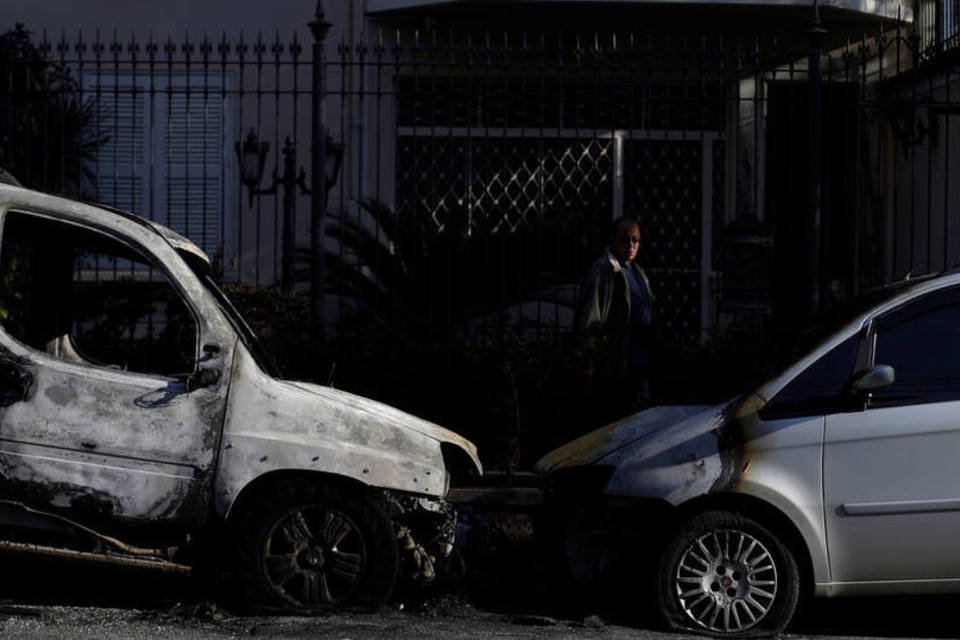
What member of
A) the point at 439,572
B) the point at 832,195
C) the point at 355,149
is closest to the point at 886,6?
the point at 832,195

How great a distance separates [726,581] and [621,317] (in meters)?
3.36

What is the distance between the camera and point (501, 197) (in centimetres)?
1584

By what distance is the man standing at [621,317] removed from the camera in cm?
1132

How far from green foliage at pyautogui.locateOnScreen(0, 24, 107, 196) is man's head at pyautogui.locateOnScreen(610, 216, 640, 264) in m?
3.73

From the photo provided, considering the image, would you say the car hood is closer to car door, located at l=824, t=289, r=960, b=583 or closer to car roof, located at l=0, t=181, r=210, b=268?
car door, located at l=824, t=289, r=960, b=583

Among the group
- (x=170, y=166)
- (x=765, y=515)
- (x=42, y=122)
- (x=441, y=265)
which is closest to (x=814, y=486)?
(x=765, y=515)

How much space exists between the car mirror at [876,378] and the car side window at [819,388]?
15cm

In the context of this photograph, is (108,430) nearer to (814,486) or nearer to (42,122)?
(814,486)

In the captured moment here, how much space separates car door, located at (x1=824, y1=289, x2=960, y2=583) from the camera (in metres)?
8.12

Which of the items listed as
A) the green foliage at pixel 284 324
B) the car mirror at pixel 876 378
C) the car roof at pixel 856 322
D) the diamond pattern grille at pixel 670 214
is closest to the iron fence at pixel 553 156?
the diamond pattern grille at pixel 670 214

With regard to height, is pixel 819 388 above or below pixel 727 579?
above

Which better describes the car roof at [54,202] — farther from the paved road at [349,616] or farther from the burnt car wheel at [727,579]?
the burnt car wheel at [727,579]

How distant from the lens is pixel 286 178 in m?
13.0

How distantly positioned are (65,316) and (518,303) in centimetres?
426
